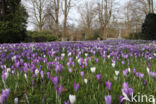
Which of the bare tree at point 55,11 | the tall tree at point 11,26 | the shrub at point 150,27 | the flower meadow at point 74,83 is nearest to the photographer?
the flower meadow at point 74,83

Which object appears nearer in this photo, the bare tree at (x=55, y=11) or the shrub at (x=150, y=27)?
the shrub at (x=150, y=27)

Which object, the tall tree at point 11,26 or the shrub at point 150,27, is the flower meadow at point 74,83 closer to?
the tall tree at point 11,26

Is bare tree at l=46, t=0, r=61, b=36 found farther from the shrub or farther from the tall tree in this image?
the shrub

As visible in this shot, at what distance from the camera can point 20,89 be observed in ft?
5.10

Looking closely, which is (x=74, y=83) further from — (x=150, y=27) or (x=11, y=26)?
(x=150, y=27)

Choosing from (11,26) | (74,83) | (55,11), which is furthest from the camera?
(55,11)

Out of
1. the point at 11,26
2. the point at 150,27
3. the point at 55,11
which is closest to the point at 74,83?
the point at 11,26

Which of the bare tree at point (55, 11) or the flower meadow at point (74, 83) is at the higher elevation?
the bare tree at point (55, 11)

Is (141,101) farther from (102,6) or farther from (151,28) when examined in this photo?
(102,6)

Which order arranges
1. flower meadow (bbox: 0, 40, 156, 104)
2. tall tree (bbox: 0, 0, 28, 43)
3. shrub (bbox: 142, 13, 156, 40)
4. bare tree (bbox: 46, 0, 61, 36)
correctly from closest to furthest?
flower meadow (bbox: 0, 40, 156, 104) → tall tree (bbox: 0, 0, 28, 43) → shrub (bbox: 142, 13, 156, 40) → bare tree (bbox: 46, 0, 61, 36)

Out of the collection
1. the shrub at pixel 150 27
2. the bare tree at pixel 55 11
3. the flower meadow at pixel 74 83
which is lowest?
the flower meadow at pixel 74 83

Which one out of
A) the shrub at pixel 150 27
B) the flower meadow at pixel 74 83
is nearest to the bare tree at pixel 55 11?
the shrub at pixel 150 27

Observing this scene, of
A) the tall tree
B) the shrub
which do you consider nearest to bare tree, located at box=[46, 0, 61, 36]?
the tall tree

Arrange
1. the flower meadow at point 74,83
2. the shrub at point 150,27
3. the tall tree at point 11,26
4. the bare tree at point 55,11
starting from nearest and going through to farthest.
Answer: the flower meadow at point 74,83 → the tall tree at point 11,26 → the shrub at point 150,27 → the bare tree at point 55,11
